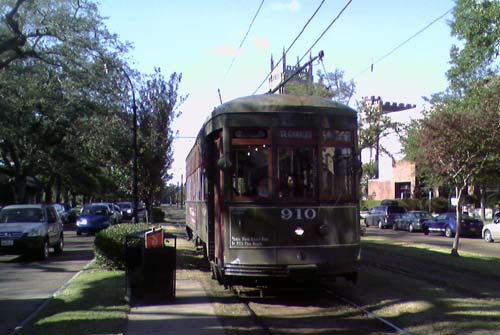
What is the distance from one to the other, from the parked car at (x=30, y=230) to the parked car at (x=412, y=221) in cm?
2549

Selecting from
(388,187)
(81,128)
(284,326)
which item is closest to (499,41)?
(284,326)

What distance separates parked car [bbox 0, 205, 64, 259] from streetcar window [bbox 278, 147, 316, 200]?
36.4 feet

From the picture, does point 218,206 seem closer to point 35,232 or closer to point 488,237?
point 35,232

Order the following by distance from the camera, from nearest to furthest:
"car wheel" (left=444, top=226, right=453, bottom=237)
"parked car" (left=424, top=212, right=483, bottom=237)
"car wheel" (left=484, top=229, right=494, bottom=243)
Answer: "car wheel" (left=484, top=229, right=494, bottom=243)
"parked car" (left=424, top=212, right=483, bottom=237)
"car wheel" (left=444, top=226, right=453, bottom=237)

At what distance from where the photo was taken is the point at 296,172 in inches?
392

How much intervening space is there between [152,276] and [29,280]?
197 inches

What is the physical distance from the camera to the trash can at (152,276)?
1042 centimetres

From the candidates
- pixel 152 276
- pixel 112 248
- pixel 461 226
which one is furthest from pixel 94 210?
pixel 152 276

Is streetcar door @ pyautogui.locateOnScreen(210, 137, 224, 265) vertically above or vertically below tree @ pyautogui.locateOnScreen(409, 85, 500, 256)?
below

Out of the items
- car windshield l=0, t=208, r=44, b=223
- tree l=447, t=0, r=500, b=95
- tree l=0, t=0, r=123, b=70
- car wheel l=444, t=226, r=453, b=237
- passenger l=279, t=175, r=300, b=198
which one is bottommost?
car wheel l=444, t=226, r=453, b=237

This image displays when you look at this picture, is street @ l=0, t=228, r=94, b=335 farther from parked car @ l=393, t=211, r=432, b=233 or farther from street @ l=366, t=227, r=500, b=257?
parked car @ l=393, t=211, r=432, b=233

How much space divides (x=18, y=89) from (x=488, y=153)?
2694 cm

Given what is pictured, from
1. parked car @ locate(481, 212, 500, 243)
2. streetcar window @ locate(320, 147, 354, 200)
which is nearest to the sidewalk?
streetcar window @ locate(320, 147, 354, 200)

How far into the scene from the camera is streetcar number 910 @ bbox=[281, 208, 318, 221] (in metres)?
9.77
